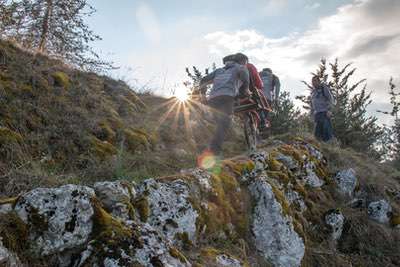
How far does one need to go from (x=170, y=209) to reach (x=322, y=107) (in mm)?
8119

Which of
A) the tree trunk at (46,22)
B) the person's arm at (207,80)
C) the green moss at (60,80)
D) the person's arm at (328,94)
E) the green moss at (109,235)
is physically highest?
the tree trunk at (46,22)

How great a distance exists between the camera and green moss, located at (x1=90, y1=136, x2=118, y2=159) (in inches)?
236

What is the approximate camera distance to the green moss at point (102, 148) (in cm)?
600

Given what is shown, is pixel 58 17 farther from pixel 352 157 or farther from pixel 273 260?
Result: pixel 273 260

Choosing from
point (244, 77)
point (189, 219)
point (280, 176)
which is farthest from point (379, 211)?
point (189, 219)

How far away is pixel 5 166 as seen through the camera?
171 inches

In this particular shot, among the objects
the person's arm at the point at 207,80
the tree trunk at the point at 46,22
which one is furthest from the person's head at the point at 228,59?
the tree trunk at the point at 46,22

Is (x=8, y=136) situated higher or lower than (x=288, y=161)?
lower

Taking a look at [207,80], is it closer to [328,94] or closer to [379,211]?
[379,211]

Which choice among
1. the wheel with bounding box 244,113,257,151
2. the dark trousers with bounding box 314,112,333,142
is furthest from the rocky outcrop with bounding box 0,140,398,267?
the dark trousers with bounding box 314,112,333,142

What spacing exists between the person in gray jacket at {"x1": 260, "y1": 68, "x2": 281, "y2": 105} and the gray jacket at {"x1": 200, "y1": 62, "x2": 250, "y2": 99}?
12.3ft

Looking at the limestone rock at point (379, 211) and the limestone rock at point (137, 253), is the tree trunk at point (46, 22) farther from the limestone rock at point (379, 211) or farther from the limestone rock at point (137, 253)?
the limestone rock at point (137, 253)

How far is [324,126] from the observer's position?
10.9 m

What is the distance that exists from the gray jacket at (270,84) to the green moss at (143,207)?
7575mm
